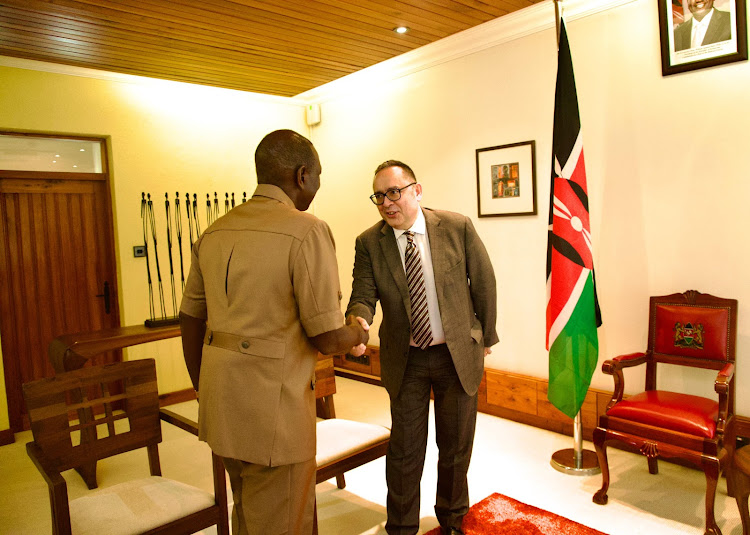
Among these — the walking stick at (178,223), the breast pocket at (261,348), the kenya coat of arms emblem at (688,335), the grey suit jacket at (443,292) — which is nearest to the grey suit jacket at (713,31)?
the kenya coat of arms emblem at (688,335)

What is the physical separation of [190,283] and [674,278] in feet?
9.49

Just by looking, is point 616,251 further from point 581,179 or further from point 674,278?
point 581,179

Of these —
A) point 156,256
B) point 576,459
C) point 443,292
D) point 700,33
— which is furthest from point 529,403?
point 156,256

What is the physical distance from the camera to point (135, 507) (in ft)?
7.04

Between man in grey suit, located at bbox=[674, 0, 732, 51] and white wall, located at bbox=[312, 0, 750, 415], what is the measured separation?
0.16 m

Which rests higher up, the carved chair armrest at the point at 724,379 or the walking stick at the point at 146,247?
the walking stick at the point at 146,247

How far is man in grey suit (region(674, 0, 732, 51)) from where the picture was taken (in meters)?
3.23

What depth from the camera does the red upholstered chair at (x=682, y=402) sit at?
9.01ft

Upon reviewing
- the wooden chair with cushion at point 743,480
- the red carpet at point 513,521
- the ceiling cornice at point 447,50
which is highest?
the ceiling cornice at point 447,50

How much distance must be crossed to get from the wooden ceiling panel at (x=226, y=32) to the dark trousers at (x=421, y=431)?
7.67ft

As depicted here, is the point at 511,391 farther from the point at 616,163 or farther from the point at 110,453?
the point at 110,453

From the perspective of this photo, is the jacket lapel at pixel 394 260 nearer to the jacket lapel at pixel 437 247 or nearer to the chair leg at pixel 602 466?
the jacket lapel at pixel 437 247

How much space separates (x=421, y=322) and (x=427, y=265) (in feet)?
0.81

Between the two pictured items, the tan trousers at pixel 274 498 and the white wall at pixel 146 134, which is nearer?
the tan trousers at pixel 274 498
